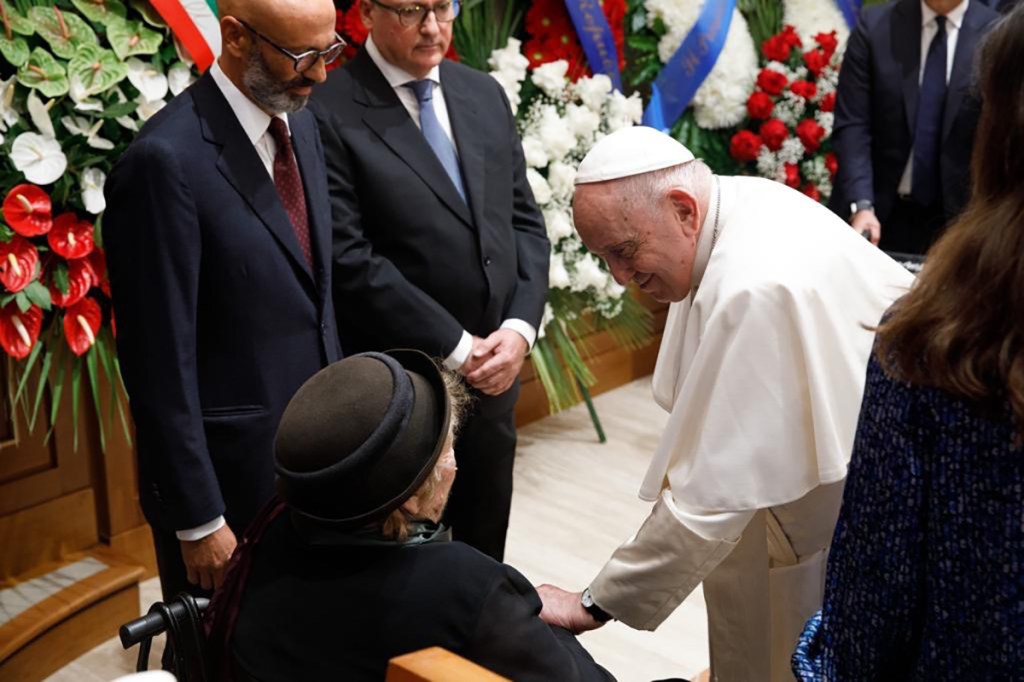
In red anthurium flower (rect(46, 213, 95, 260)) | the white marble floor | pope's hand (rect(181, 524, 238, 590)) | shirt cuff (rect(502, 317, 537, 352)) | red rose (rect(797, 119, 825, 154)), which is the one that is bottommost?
the white marble floor

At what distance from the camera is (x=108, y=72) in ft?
11.2

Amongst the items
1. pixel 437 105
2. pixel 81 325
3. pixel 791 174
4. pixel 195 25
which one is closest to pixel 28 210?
pixel 81 325

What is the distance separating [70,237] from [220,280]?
3.26 ft

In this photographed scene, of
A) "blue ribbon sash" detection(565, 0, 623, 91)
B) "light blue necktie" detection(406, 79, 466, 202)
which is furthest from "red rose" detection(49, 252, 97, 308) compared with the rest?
Result: "blue ribbon sash" detection(565, 0, 623, 91)

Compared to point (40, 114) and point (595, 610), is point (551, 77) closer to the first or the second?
point (40, 114)

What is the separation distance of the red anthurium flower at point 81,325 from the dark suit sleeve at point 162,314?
95 cm

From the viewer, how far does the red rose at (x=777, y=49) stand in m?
5.83

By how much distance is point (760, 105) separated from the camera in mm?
5789

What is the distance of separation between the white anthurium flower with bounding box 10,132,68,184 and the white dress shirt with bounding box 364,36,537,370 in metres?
0.89

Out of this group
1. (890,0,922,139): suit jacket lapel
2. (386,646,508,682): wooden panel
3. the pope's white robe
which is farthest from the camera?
(890,0,922,139): suit jacket lapel

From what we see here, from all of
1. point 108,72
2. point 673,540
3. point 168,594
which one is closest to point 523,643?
point 673,540

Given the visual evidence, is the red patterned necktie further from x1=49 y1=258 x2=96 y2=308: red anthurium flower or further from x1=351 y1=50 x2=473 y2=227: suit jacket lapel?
x1=49 y1=258 x2=96 y2=308: red anthurium flower

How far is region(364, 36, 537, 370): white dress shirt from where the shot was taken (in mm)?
3346

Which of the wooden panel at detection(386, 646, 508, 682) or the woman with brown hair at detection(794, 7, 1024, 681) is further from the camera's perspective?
the wooden panel at detection(386, 646, 508, 682)
